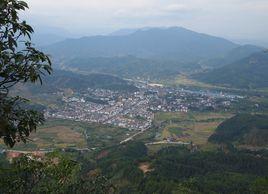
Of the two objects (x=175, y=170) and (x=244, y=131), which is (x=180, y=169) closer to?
(x=175, y=170)

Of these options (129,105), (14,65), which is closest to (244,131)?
(129,105)

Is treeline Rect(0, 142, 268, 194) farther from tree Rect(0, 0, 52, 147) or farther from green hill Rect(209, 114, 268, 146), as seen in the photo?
tree Rect(0, 0, 52, 147)

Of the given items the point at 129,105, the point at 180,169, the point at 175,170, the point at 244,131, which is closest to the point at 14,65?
the point at 175,170

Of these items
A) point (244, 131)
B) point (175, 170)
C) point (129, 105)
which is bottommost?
point (129, 105)

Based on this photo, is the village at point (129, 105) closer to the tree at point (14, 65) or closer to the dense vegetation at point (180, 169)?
the dense vegetation at point (180, 169)

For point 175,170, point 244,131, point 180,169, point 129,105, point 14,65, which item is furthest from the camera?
point 129,105

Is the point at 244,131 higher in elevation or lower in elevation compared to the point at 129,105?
higher

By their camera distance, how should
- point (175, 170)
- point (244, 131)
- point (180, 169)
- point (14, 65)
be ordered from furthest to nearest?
1. point (244, 131)
2. point (180, 169)
3. point (175, 170)
4. point (14, 65)

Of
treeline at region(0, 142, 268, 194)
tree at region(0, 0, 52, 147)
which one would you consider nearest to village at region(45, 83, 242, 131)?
treeline at region(0, 142, 268, 194)

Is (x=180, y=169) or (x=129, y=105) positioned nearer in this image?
(x=180, y=169)

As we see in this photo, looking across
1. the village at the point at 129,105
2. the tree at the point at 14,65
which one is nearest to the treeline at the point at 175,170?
the tree at the point at 14,65

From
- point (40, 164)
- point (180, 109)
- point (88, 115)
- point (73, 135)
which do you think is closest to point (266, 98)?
point (180, 109)
